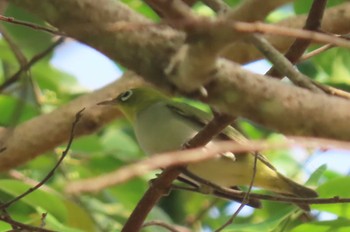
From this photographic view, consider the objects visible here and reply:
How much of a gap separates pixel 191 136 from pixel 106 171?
41.0 inches

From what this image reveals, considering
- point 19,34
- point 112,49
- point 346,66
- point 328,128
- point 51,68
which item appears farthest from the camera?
point 51,68

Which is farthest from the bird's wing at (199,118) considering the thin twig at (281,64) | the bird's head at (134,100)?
the thin twig at (281,64)

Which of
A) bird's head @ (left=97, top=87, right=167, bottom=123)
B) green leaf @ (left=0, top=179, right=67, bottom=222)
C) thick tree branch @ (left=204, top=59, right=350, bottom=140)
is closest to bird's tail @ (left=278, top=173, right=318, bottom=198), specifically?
bird's head @ (left=97, top=87, right=167, bottom=123)

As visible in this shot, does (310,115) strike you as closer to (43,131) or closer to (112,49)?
(112,49)

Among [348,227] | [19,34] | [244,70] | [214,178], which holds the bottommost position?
[244,70]

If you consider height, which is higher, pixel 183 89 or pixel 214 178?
pixel 214 178

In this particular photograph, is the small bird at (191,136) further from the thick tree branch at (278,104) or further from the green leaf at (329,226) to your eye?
the thick tree branch at (278,104)

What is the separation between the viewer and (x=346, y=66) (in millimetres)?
3830

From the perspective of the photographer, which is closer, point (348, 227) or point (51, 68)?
point (348, 227)

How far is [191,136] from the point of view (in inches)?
134

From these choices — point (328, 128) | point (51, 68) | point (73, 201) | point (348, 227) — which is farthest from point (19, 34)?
point (328, 128)

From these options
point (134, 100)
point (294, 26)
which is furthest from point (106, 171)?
point (294, 26)

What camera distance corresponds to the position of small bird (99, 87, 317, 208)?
3.34 metres

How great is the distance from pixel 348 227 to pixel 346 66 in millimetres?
1344
